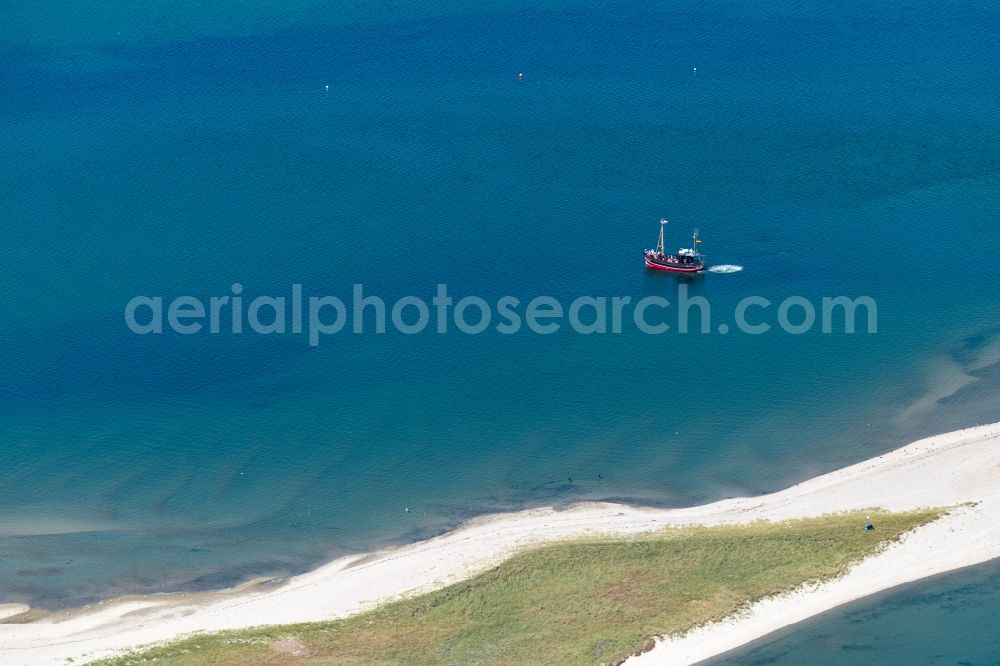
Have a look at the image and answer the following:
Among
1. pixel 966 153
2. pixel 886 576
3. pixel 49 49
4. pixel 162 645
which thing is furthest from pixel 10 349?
pixel 966 153

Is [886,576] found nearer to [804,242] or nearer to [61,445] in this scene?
[804,242]

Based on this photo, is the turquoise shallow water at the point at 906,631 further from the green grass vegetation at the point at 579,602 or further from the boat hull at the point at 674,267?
the boat hull at the point at 674,267

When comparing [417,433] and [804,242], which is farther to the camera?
[804,242]

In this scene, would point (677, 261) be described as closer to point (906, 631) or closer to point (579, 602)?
point (906, 631)

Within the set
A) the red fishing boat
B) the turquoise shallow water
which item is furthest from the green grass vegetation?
the red fishing boat

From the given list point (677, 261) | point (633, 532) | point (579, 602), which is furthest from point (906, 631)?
point (677, 261)
